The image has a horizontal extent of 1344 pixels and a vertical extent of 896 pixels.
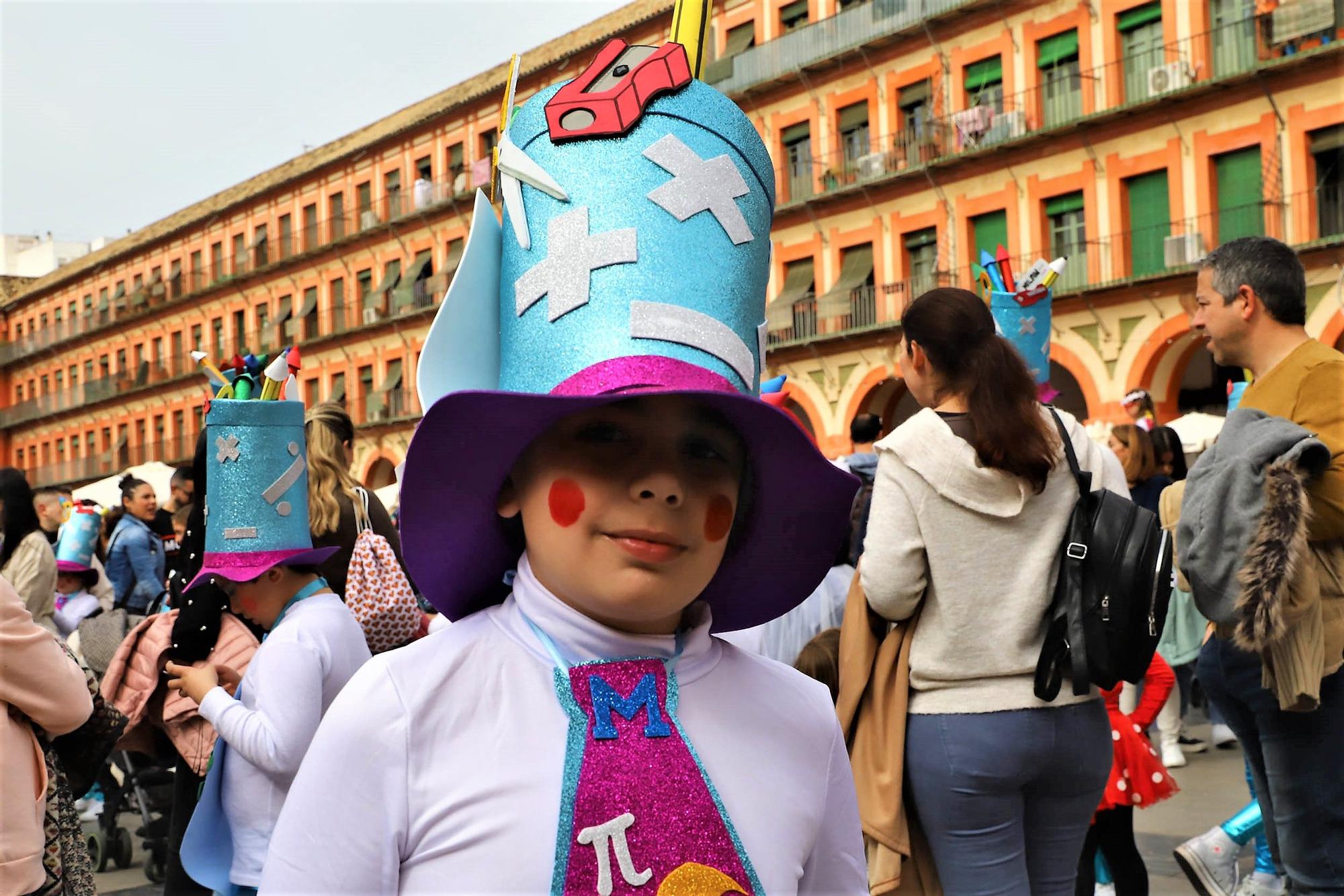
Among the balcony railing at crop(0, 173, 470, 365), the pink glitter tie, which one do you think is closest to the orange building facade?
the balcony railing at crop(0, 173, 470, 365)

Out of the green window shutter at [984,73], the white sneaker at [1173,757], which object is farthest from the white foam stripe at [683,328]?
the green window shutter at [984,73]

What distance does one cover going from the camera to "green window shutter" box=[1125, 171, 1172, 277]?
24.5 metres

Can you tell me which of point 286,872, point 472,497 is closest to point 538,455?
point 472,497

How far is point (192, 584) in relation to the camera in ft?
13.5

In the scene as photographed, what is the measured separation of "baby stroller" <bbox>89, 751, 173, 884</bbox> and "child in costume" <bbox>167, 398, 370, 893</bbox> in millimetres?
2949

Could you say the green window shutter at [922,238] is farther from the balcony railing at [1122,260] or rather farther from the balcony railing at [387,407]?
the balcony railing at [387,407]

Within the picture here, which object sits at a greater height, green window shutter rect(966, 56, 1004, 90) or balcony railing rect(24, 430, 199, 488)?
green window shutter rect(966, 56, 1004, 90)

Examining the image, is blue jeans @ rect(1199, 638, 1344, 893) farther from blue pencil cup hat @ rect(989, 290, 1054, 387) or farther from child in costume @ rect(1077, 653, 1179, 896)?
blue pencil cup hat @ rect(989, 290, 1054, 387)

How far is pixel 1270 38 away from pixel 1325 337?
16.4 feet

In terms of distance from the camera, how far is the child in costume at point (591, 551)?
1.63m

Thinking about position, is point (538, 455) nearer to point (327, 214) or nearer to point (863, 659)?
point (863, 659)

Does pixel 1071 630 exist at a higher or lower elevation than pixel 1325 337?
lower

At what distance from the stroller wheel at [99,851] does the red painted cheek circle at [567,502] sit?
6.17 m

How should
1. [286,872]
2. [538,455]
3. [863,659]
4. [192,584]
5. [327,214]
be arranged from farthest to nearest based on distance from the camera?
[327,214] < [192,584] < [863,659] < [538,455] < [286,872]
